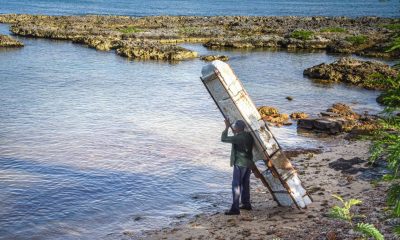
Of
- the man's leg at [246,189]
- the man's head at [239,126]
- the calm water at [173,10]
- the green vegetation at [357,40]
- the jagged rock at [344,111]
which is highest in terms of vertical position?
the calm water at [173,10]

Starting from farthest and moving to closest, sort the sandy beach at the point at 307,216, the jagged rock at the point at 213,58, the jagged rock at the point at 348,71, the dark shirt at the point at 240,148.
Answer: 1. the jagged rock at the point at 213,58
2. the jagged rock at the point at 348,71
3. the dark shirt at the point at 240,148
4. the sandy beach at the point at 307,216

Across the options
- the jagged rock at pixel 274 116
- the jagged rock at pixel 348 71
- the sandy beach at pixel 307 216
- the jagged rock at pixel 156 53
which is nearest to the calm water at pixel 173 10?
the jagged rock at pixel 156 53

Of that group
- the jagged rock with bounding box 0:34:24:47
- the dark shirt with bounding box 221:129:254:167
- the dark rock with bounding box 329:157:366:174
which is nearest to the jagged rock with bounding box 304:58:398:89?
the dark rock with bounding box 329:157:366:174

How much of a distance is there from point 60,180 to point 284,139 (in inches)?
408

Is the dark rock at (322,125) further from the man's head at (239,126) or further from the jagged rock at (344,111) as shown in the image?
the man's head at (239,126)

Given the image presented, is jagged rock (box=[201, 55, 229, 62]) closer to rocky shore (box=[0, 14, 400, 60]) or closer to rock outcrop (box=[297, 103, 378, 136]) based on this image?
rocky shore (box=[0, 14, 400, 60])

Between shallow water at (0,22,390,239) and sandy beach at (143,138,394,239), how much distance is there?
1.10 metres

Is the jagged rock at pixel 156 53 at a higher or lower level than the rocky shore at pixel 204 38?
lower

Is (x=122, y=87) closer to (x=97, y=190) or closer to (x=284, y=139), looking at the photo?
(x=284, y=139)

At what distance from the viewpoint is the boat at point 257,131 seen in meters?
12.9

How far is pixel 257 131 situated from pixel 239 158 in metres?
0.98

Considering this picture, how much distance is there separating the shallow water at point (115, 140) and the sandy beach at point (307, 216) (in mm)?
1096

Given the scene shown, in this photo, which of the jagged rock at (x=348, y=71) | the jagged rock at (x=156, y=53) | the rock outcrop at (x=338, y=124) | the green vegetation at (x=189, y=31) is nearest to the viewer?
the rock outcrop at (x=338, y=124)

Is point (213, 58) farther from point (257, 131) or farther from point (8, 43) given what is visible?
point (257, 131)
